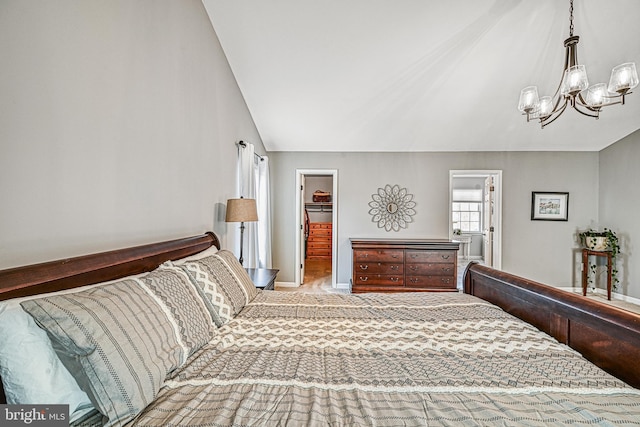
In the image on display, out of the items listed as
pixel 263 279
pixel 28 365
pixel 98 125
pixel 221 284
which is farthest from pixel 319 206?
pixel 28 365

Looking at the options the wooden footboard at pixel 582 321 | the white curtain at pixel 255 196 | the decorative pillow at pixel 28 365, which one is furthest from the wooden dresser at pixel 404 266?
the decorative pillow at pixel 28 365

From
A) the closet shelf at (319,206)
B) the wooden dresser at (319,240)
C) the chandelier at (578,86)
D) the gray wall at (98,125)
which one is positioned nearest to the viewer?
the gray wall at (98,125)

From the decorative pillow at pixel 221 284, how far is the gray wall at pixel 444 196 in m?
2.99

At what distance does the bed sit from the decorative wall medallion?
311cm

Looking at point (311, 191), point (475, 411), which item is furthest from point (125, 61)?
point (311, 191)

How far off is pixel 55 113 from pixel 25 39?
248mm

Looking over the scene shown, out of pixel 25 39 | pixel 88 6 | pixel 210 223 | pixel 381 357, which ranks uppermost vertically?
pixel 88 6

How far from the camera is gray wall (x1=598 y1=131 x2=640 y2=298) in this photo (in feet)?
13.4

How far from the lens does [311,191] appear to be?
797 centimetres

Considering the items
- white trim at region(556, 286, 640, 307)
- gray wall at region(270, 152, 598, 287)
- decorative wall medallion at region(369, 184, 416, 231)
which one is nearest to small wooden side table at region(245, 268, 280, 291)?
gray wall at region(270, 152, 598, 287)

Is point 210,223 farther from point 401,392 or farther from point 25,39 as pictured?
point 401,392

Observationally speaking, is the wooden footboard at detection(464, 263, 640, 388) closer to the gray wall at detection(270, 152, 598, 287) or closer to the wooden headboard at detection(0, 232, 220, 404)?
the wooden headboard at detection(0, 232, 220, 404)

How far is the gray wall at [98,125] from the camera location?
3.24 ft

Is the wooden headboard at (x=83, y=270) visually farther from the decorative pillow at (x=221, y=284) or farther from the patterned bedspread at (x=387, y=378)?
the patterned bedspread at (x=387, y=378)
